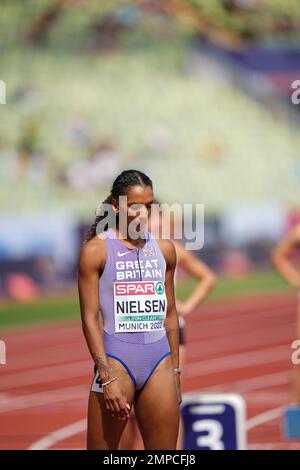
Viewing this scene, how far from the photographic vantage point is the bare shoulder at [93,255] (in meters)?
4.27

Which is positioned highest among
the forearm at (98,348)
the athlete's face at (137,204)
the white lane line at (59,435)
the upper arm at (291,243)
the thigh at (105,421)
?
the upper arm at (291,243)

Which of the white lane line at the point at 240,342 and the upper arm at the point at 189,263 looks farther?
the white lane line at the point at 240,342

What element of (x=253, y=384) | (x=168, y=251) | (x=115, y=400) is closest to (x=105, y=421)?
(x=115, y=400)

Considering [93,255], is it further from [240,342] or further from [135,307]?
[240,342]

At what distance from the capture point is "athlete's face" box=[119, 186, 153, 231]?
430cm

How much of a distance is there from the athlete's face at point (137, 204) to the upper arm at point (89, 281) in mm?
211

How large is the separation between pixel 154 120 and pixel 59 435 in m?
17.9

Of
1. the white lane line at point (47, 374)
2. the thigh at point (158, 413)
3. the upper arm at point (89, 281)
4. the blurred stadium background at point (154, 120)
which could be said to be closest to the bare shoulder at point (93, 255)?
the upper arm at point (89, 281)

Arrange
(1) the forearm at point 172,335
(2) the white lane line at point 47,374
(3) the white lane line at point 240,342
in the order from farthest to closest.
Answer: (3) the white lane line at point 240,342
(2) the white lane line at point 47,374
(1) the forearm at point 172,335

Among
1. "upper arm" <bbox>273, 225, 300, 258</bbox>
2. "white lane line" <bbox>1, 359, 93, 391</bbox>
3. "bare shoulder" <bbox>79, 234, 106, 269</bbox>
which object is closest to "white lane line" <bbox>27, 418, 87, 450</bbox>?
"upper arm" <bbox>273, 225, 300, 258</bbox>

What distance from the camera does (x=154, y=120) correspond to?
25.2 meters

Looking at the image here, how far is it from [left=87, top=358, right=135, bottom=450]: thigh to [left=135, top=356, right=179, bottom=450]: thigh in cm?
8

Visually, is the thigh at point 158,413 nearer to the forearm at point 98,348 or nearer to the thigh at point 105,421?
the thigh at point 105,421
